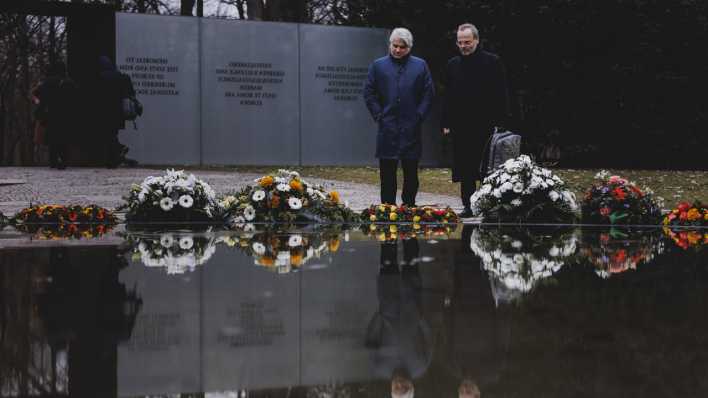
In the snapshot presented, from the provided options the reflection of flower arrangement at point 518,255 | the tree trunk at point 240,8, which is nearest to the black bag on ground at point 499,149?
the reflection of flower arrangement at point 518,255

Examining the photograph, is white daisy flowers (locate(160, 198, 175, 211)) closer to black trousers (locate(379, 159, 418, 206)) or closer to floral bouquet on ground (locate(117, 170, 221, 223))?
floral bouquet on ground (locate(117, 170, 221, 223))

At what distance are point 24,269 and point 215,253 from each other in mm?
1566

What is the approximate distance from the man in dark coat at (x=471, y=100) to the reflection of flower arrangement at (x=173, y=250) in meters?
3.04

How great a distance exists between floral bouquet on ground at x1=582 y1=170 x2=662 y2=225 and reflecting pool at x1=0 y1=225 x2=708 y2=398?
7.59ft

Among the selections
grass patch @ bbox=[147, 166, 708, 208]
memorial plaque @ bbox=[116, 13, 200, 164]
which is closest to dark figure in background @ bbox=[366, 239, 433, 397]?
grass patch @ bbox=[147, 166, 708, 208]

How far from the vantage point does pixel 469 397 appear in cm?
333

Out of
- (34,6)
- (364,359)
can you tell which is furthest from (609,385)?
(34,6)

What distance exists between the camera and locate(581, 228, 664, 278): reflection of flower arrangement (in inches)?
288

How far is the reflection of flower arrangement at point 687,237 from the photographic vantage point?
911 centimetres

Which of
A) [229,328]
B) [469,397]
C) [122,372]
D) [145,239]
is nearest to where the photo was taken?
[469,397]

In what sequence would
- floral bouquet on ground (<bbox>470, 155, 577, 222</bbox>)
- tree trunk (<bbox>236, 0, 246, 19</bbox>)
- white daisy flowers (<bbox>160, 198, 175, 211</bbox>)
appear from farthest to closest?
tree trunk (<bbox>236, 0, 246, 19</bbox>), floral bouquet on ground (<bbox>470, 155, 577, 222</bbox>), white daisy flowers (<bbox>160, 198, 175, 211</bbox>)

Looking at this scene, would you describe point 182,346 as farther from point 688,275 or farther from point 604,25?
point 604,25

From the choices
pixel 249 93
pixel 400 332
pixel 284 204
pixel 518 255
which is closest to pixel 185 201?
pixel 284 204

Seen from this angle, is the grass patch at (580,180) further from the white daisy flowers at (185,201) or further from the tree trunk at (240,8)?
the tree trunk at (240,8)
